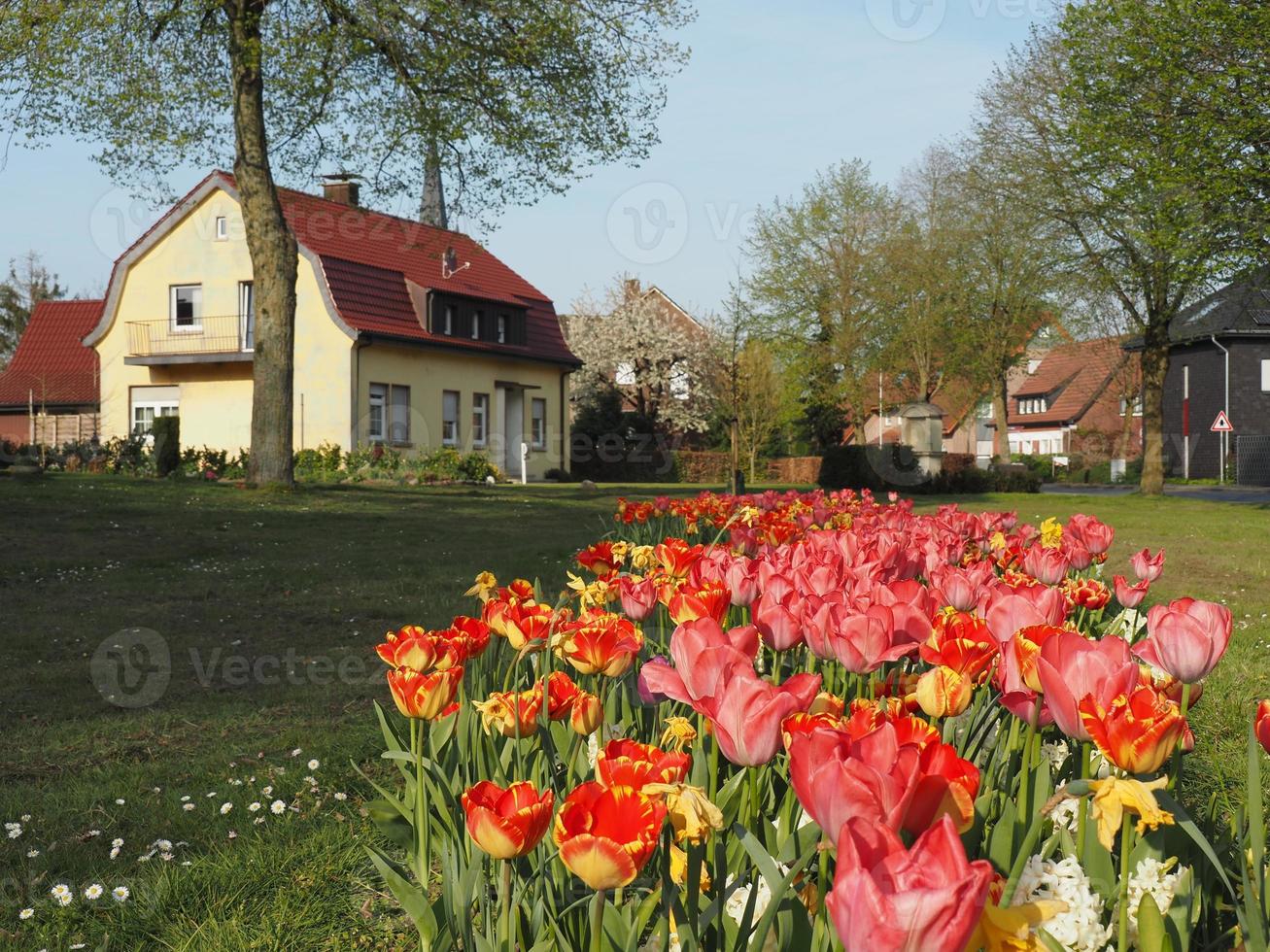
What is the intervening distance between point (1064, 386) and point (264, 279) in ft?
201

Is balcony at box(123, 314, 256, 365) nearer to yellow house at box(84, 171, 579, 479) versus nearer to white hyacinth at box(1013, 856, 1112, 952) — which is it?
yellow house at box(84, 171, 579, 479)

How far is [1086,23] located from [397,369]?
18.6 metres

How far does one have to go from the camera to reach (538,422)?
3741 centimetres

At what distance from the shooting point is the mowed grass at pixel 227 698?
2842mm

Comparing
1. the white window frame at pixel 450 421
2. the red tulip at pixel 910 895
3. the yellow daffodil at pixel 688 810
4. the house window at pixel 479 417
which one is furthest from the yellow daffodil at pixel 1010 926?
the house window at pixel 479 417

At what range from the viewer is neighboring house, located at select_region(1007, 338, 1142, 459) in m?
53.1

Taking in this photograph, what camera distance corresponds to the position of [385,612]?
760cm

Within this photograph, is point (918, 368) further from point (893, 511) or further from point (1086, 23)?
point (893, 511)

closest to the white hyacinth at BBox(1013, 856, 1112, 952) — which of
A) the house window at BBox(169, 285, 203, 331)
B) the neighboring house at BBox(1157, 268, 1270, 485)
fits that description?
the house window at BBox(169, 285, 203, 331)

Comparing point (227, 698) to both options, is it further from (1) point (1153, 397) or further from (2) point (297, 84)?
(1) point (1153, 397)

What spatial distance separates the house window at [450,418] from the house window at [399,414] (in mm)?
1403

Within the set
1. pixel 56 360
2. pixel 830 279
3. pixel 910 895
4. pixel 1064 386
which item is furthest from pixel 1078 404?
pixel 910 895

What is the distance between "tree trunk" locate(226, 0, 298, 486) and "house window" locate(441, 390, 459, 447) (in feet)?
51.8

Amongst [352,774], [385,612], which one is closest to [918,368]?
[385,612]
